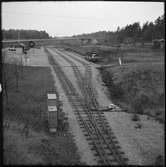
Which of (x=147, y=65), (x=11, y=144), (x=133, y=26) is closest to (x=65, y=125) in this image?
(x=11, y=144)

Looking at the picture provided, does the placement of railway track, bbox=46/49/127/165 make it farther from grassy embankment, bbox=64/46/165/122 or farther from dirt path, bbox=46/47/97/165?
grassy embankment, bbox=64/46/165/122

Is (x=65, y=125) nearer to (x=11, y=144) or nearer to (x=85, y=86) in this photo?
(x=11, y=144)

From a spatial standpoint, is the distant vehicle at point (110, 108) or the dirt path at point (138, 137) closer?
the dirt path at point (138, 137)

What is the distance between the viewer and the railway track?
15719mm

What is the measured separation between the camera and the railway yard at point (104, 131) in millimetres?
15781

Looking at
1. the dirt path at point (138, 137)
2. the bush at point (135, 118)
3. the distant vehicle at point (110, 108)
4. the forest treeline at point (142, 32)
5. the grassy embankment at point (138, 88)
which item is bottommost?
the dirt path at point (138, 137)

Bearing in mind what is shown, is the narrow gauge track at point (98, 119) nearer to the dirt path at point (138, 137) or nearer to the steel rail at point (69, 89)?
the dirt path at point (138, 137)

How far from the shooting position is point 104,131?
19.4m

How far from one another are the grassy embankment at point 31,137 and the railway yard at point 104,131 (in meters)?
0.96

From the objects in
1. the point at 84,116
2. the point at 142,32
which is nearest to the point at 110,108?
the point at 84,116

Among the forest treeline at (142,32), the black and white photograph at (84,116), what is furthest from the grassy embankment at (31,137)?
the forest treeline at (142,32)

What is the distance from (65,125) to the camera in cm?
2052

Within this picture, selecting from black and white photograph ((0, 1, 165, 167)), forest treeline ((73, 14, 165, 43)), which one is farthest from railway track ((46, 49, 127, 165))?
forest treeline ((73, 14, 165, 43))

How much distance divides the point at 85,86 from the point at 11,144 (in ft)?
55.8
